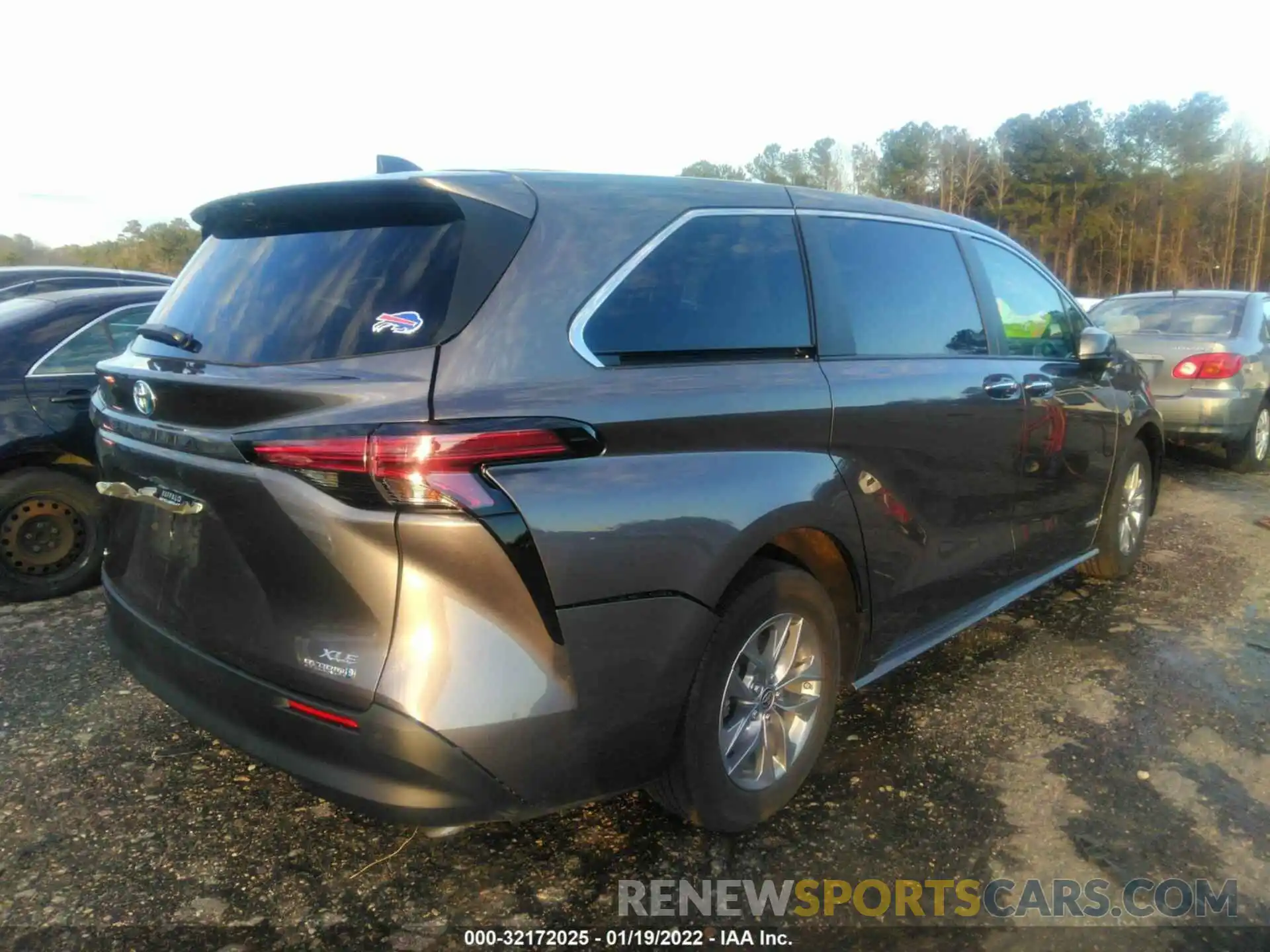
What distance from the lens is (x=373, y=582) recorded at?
2.00 metres

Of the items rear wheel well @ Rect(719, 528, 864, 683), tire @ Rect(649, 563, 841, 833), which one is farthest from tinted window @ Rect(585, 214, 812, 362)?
tire @ Rect(649, 563, 841, 833)

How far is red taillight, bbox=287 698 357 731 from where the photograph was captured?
2045 mm

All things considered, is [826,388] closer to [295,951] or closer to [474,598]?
[474,598]

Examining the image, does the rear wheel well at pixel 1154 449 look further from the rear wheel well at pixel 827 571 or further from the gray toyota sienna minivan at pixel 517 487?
the rear wheel well at pixel 827 571

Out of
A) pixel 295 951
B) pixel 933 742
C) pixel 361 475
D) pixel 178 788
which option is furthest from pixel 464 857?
pixel 933 742

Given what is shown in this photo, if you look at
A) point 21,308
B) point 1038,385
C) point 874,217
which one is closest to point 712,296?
point 874,217

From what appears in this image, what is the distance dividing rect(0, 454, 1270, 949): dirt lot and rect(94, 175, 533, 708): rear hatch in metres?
0.68

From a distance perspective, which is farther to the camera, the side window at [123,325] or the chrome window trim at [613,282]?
the side window at [123,325]

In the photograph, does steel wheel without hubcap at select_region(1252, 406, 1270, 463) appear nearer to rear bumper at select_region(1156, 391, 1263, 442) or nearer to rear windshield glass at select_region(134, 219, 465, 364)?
rear bumper at select_region(1156, 391, 1263, 442)

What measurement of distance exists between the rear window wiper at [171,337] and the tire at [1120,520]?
410 centimetres

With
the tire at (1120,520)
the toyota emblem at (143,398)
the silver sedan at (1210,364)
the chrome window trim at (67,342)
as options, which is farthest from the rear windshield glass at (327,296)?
the silver sedan at (1210,364)

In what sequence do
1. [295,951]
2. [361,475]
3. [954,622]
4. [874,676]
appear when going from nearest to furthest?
[361,475] → [295,951] → [874,676] → [954,622]

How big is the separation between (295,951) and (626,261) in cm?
186

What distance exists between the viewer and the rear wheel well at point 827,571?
2.58 meters
